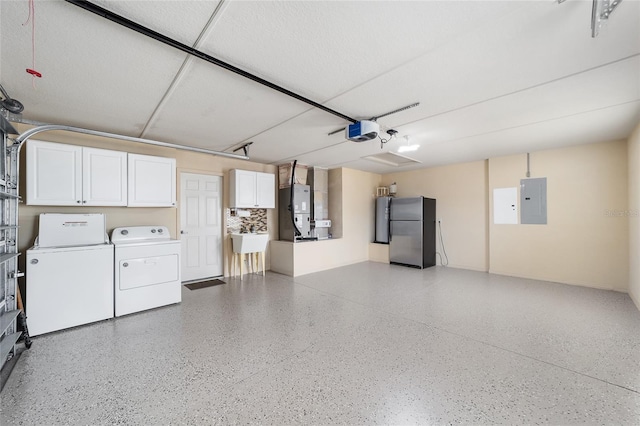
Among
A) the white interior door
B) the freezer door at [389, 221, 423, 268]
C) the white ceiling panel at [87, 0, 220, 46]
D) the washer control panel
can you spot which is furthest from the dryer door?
the freezer door at [389, 221, 423, 268]

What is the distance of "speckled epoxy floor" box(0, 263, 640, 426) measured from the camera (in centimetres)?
167

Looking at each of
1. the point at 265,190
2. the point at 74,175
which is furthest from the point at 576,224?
the point at 74,175

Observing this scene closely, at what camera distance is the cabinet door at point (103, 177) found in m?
3.33

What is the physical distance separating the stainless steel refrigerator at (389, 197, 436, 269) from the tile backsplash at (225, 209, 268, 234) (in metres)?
3.25

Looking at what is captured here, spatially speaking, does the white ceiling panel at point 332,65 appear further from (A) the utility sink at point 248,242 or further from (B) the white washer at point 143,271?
(A) the utility sink at point 248,242

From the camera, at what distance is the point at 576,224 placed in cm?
451

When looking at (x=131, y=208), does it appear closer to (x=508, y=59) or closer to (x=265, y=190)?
(x=265, y=190)

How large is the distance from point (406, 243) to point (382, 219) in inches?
38.0

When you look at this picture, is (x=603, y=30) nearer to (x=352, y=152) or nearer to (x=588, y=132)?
(x=588, y=132)

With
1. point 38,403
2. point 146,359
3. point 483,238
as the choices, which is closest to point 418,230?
point 483,238

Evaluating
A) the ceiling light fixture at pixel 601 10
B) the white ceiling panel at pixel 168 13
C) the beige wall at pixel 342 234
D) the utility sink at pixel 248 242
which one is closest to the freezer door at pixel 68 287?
the utility sink at pixel 248 242

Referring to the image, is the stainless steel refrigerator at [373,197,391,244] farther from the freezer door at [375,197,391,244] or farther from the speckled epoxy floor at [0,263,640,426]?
the speckled epoxy floor at [0,263,640,426]

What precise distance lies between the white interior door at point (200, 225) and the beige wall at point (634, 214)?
6516 mm

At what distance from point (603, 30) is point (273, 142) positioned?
3631 millimetres
